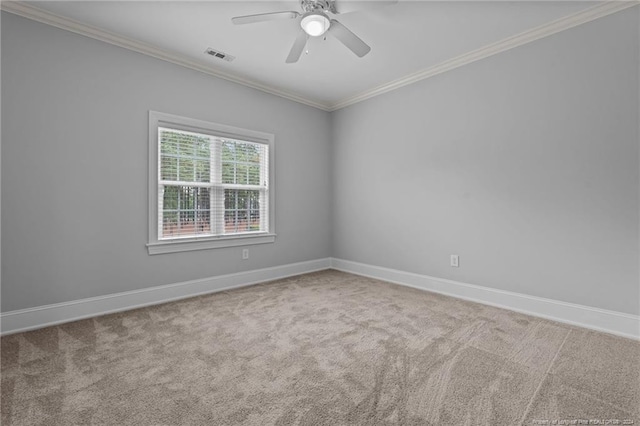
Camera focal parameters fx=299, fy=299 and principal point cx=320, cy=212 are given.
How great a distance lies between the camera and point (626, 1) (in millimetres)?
2406

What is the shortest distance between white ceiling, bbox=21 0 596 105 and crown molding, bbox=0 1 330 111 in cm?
6

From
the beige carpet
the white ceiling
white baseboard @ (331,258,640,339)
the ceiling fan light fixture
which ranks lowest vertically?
the beige carpet

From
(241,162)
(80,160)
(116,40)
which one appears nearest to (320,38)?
(241,162)

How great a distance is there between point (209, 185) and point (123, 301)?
1.52m

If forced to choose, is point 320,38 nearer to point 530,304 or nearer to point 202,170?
point 202,170

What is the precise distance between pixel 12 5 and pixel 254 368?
11.4 feet

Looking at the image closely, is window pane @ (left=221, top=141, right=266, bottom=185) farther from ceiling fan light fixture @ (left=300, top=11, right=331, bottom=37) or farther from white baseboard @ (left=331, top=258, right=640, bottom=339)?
white baseboard @ (left=331, top=258, right=640, bottom=339)

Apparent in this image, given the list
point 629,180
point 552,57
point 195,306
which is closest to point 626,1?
point 552,57

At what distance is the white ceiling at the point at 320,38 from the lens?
252 centimetres

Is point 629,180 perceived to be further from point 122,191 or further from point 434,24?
point 122,191

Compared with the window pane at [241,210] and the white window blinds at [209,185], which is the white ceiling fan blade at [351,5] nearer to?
the white window blinds at [209,185]

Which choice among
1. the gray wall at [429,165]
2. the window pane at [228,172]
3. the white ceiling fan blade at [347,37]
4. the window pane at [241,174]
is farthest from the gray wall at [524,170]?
the window pane at [228,172]

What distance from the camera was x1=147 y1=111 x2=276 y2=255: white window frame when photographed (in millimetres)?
3207

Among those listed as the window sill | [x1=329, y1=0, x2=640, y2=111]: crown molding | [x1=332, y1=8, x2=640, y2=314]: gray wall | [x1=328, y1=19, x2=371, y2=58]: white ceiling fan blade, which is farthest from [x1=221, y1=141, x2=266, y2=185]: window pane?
Answer: [x1=328, y1=19, x2=371, y2=58]: white ceiling fan blade
